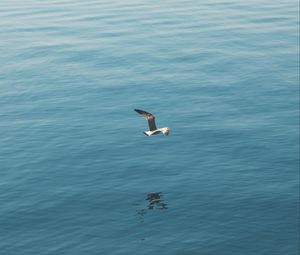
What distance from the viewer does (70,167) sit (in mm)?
97938

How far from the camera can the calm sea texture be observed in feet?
268

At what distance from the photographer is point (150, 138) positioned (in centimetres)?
10975

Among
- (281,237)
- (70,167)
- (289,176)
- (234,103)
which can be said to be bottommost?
(281,237)

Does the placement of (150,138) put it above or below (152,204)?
above

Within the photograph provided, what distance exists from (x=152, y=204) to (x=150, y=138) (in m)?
23.8

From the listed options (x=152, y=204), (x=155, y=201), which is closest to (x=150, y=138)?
(x=155, y=201)

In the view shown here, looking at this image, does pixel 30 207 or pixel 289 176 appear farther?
pixel 289 176

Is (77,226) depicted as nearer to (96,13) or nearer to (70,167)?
(70,167)

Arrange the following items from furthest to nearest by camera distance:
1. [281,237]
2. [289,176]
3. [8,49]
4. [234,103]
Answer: [8,49]
[234,103]
[289,176]
[281,237]

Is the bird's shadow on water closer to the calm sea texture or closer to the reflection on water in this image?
the reflection on water

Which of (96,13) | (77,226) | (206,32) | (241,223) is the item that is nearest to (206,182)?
(241,223)

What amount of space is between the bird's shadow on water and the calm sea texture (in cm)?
15

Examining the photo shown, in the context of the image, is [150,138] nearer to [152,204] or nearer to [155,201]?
[155,201]

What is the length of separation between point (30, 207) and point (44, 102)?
39.3 meters
